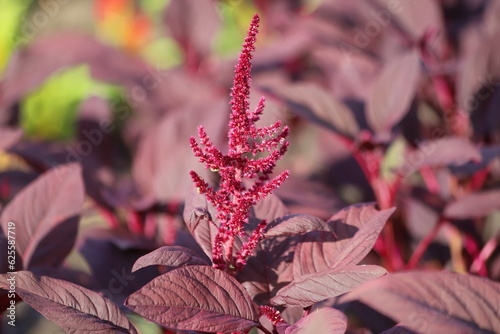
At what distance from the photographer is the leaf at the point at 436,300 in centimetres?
64

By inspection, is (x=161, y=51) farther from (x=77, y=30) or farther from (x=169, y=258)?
(x=169, y=258)

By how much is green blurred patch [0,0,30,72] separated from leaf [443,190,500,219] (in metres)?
1.98

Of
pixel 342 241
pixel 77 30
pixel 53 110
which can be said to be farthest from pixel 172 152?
pixel 77 30

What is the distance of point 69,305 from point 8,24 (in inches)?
90.0

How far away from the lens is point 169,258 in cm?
70

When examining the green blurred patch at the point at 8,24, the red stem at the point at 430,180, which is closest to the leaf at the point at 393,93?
the red stem at the point at 430,180

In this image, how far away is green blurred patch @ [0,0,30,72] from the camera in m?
2.57

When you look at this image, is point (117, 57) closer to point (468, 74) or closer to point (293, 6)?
point (293, 6)

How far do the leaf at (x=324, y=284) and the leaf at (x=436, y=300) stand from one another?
1 centimetres

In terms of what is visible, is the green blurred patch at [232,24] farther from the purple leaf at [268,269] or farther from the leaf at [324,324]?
the leaf at [324,324]

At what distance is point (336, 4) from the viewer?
1.64 metres

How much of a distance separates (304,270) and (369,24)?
3.38ft

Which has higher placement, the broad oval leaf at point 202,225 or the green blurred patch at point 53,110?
the green blurred patch at point 53,110

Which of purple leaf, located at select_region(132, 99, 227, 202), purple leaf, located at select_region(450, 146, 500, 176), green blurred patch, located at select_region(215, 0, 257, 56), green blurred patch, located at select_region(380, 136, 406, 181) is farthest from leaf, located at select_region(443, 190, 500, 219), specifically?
green blurred patch, located at select_region(215, 0, 257, 56)
